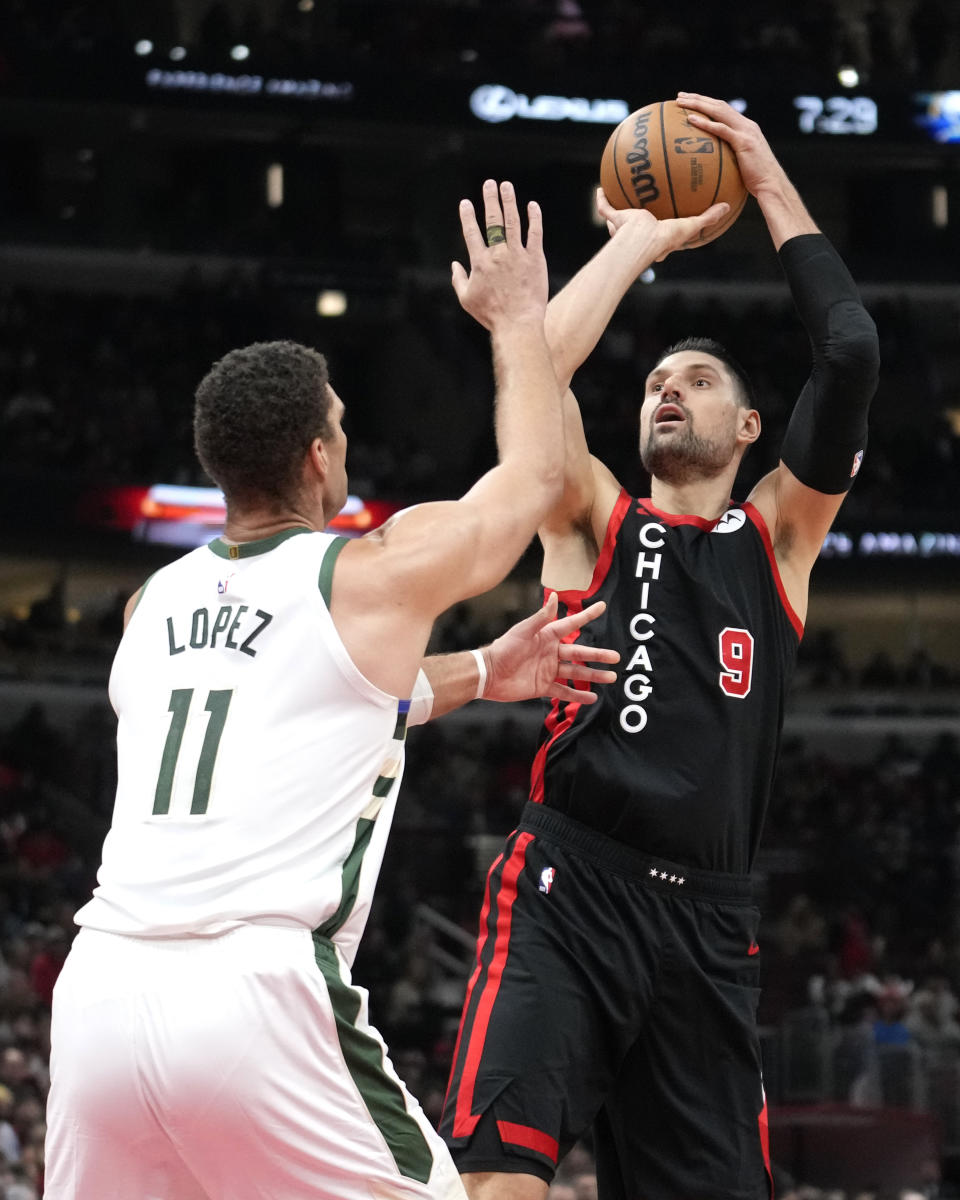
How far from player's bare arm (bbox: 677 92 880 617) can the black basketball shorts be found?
1049 mm

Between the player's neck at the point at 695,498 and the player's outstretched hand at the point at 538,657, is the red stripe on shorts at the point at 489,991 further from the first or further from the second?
the player's neck at the point at 695,498

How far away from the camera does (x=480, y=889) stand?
1780 centimetres

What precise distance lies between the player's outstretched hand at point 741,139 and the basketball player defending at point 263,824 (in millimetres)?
1828

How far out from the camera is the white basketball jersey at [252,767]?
134 inches

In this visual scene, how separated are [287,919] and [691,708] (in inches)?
70.3

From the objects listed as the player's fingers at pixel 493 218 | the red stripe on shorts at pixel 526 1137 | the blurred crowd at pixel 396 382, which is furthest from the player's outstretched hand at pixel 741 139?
the blurred crowd at pixel 396 382

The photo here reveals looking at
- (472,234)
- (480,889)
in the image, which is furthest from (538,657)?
(480,889)

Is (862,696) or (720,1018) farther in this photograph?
(862,696)

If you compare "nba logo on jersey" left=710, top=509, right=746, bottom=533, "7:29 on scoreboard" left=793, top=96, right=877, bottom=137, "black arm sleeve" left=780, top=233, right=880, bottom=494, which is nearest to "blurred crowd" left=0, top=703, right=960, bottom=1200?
"nba logo on jersey" left=710, top=509, right=746, bottom=533

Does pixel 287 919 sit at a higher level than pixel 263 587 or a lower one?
lower

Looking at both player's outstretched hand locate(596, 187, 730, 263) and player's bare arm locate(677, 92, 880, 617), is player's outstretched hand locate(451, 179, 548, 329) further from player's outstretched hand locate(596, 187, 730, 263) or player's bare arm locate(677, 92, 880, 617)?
player's bare arm locate(677, 92, 880, 617)

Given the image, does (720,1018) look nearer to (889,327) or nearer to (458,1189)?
(458,1189)

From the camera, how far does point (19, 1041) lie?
13273 mm

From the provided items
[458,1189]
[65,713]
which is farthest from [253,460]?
[65,713]
